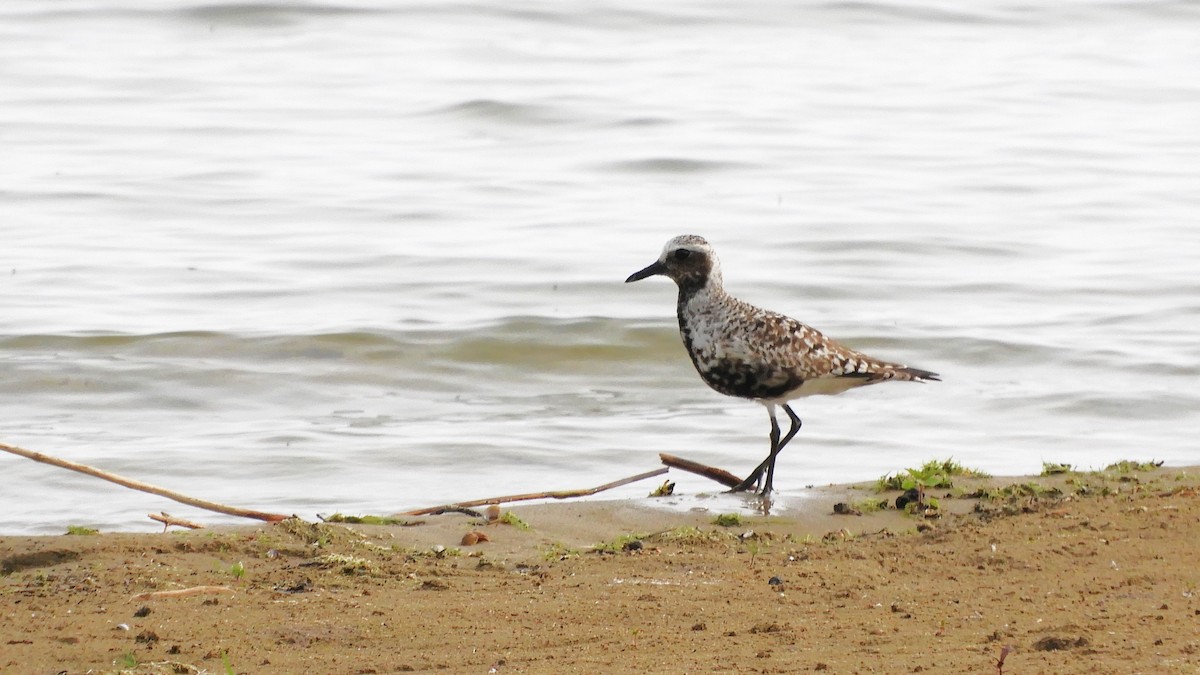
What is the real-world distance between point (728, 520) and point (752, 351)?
1.23 metres

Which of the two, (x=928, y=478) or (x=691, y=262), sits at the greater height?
(x=691, y=262)

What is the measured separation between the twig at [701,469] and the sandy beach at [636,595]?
0.67 meters

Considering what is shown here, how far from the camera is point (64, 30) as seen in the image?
26.0 m

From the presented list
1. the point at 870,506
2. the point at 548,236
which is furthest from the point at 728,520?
the point at 548,236

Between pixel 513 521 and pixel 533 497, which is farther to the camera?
pixel 533 497

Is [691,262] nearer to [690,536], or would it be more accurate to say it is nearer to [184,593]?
[690,536]

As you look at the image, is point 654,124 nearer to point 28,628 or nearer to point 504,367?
point 504,367

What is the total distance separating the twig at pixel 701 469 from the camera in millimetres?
7914

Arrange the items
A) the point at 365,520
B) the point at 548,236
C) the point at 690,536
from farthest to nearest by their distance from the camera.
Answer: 1. the point at 548,236
2. the point at 365,520
3. the point at 690,536

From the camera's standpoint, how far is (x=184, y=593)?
569 cm

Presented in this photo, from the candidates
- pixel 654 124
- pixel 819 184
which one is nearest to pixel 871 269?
pixel 819 184

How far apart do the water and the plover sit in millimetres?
575

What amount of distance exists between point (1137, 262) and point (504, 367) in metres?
6.19

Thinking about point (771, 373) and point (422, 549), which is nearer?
point (422, 549)
